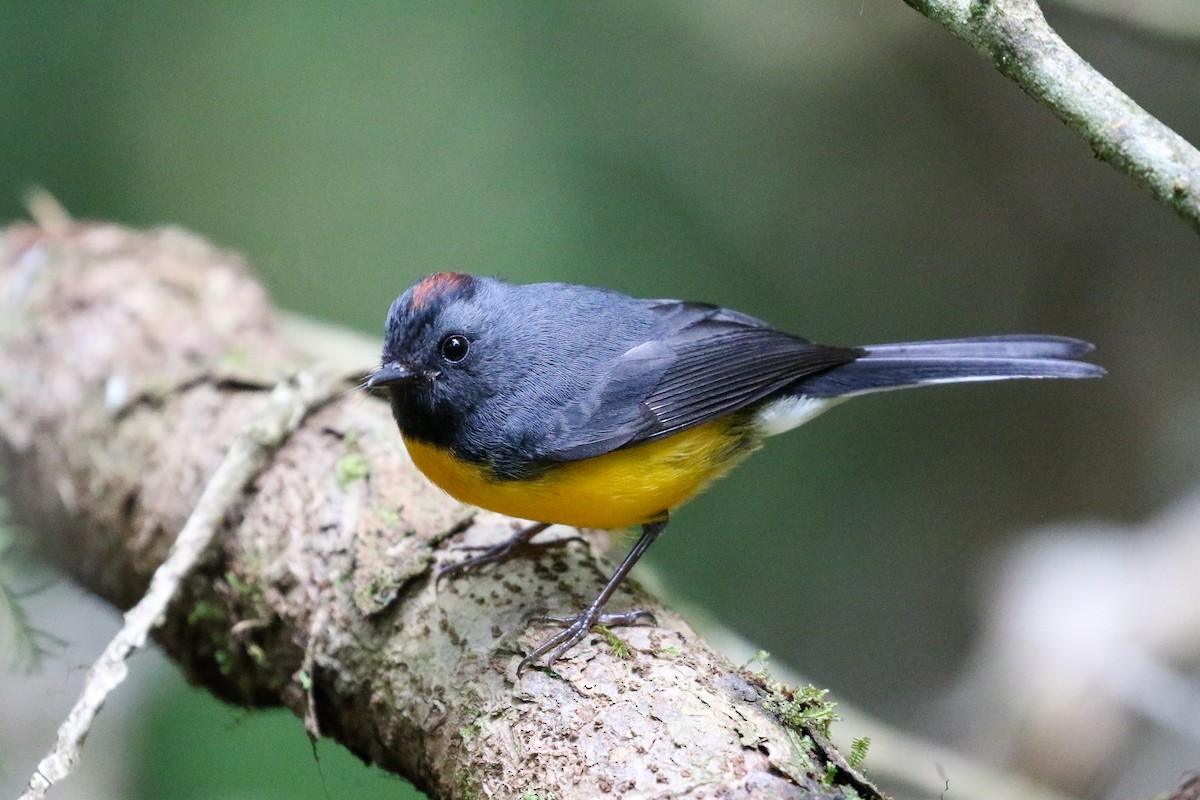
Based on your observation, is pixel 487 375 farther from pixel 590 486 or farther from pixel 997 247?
pixel 997 247

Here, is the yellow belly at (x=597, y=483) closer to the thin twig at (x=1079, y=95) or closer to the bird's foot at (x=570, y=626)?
the bird's foot at (x=570, y=626)

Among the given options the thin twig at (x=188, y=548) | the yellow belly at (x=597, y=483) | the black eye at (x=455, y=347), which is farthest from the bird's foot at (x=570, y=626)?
the thin twig at (x=188, y=548)

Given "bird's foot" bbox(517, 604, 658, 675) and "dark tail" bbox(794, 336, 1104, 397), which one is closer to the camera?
"bird's foot" bbox(517, 604, 658, 675)

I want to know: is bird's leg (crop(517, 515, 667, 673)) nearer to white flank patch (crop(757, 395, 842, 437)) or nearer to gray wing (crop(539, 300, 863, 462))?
gray wing (crop(539, 300, 863, 462))

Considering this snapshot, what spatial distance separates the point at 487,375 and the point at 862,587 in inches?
178

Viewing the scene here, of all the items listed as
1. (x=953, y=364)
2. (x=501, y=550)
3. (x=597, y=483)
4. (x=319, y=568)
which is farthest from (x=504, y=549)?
(x=953, y=364)

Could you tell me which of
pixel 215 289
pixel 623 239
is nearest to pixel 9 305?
pixel 215 289

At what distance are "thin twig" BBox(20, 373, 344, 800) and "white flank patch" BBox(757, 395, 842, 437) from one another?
1555 mm

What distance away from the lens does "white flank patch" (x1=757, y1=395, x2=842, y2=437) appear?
342 centimetres

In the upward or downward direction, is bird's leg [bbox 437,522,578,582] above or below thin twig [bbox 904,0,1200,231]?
below

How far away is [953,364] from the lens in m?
3.36

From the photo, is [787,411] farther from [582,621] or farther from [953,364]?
[582,621]

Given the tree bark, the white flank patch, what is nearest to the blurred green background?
the tree bark

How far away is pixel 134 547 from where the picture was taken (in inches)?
143
